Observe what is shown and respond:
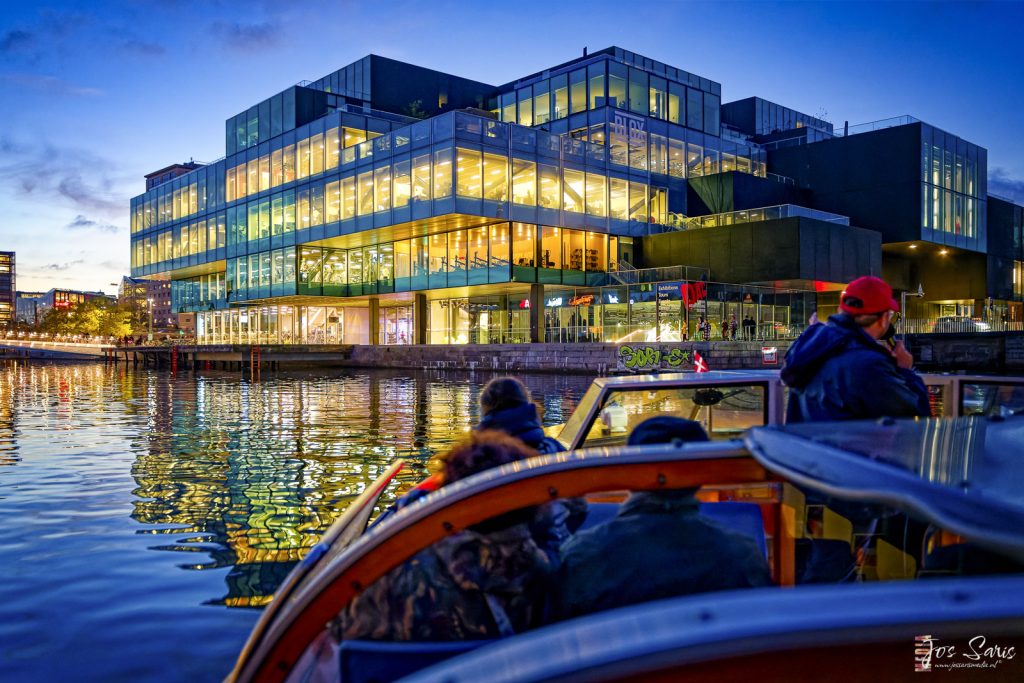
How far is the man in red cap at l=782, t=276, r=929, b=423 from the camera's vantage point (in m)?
3.67

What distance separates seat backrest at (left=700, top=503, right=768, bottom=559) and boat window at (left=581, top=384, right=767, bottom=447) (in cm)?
280

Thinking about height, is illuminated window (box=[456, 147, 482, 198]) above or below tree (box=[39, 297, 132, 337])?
above

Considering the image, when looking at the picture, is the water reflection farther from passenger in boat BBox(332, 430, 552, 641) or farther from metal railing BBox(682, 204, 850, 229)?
metal railing BBox(682, 204, 850, 229)

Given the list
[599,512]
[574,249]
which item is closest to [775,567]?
[599,512]

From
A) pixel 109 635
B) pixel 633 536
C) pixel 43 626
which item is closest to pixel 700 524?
pixel 633 536

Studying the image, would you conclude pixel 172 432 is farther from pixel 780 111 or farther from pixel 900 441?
pixel 780 111

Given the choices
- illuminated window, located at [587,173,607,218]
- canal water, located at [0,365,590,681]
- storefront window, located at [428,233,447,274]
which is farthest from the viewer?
storefront window, located at [428,233,447,274]

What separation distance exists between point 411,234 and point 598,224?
1246 cm

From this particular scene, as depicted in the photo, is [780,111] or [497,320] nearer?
[497,320]

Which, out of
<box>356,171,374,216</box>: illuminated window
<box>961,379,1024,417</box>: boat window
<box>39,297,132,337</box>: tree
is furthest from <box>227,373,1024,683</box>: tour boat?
<box>39,297,132,337</box>: tree

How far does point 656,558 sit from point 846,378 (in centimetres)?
178

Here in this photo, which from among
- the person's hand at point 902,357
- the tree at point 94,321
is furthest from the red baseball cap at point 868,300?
the tree at point 94,321

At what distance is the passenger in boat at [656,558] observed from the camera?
2445 mm

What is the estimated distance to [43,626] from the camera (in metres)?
5.39
